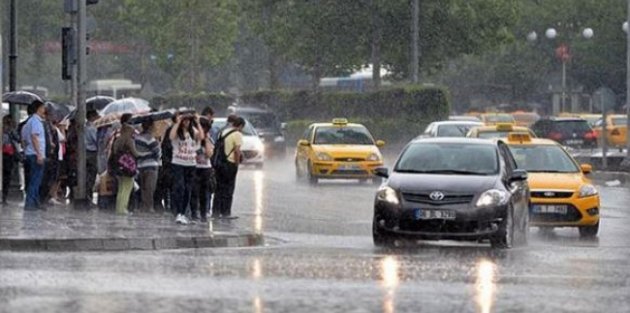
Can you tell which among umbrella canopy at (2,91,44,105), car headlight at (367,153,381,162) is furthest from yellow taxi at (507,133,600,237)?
car headlight at (367,153,381,162)

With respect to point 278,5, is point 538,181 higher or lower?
lower

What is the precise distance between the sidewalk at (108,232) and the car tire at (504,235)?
10.2 ft

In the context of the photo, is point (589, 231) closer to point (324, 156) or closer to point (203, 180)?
point (203, 180)

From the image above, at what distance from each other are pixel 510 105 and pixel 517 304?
96.4 metres

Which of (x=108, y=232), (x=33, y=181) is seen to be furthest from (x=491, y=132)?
(x=108, y=232)

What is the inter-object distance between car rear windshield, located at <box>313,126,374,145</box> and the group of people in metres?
→ 15.2

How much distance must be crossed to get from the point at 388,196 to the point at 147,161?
629cm

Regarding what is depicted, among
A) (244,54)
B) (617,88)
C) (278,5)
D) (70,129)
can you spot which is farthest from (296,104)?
(70,129)

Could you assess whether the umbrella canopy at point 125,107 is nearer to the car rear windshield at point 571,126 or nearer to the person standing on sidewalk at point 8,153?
the person standing on sidewalk at point 8,153

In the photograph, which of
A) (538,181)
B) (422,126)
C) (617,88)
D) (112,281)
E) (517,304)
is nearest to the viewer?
(517,304)

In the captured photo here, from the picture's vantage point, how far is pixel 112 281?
16859mm

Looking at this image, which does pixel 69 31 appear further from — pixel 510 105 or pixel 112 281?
pixel 510 105

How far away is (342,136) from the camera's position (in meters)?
46.2

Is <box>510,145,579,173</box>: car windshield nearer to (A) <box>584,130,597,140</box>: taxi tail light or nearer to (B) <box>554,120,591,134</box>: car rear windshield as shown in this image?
(B) <box>554,120,591,134</box>: car rear windshield
